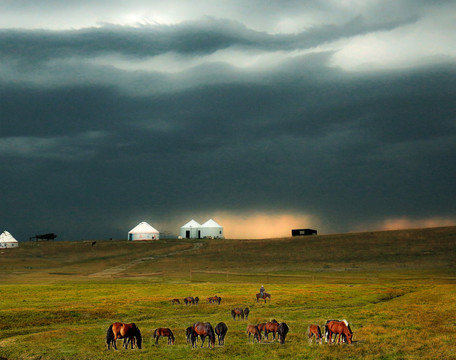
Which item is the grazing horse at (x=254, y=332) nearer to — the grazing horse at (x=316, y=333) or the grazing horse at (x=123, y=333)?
the grazing horse at (x=316, y=333)

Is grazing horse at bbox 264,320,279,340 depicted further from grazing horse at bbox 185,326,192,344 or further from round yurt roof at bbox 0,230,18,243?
round yurt roof at bbox 0,230,18,243

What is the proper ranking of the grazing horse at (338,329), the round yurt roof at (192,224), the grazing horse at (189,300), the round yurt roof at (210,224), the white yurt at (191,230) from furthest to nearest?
the round yurt roof at (192,224)
the white yurt at (191,230)
the round yurt roof at (210,224)
the grazing horse at (189,300)
the grazing horse at (338,329)

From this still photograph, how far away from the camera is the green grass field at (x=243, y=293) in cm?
3397

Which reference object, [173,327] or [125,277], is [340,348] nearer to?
[173,327]

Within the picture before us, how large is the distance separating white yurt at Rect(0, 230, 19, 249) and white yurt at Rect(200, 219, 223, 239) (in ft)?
208

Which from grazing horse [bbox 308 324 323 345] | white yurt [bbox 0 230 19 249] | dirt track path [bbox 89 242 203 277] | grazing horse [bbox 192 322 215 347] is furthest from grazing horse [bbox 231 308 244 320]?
white yurt [bbox 0 230 19 249]

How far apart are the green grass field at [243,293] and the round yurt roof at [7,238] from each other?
12331 mm

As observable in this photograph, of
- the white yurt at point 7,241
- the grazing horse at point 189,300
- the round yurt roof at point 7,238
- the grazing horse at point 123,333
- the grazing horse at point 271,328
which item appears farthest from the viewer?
the round yurt roof at point 7,238

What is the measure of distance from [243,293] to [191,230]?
12475cm

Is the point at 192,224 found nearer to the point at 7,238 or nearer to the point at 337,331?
the point at 7,238

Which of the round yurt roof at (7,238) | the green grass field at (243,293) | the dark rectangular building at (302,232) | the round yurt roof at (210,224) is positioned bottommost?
the green grass field at (243,293)

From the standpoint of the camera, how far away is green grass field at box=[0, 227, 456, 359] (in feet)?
111

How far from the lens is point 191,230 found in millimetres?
194375

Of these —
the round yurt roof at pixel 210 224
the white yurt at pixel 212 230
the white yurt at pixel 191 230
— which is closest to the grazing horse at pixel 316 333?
the white yurt at pixel 212 230
